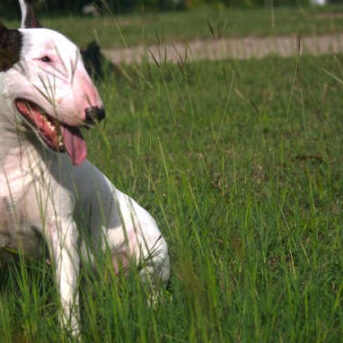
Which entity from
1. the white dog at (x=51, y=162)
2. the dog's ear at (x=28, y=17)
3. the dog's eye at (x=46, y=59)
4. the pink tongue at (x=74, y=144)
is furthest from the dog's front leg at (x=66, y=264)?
the dog's ear at (x=28, y=17)

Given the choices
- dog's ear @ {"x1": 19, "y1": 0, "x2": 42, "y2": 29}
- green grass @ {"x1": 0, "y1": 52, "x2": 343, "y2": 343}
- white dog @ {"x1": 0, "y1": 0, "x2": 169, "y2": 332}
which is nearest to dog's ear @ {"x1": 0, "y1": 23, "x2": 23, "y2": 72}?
white dog @ {"x1": 0, "y1": 0, "x2": 169, "y2": 332}

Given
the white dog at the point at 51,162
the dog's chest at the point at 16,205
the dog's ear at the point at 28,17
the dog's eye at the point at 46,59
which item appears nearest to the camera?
the white dog at the point at 51,162

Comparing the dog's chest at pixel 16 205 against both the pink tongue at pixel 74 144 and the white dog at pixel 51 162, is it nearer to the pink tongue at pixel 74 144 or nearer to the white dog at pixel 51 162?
the white dog at pixel 51 162

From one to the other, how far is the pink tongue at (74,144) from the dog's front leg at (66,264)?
10.1 inches

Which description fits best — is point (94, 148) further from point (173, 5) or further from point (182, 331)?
point (173, 5)

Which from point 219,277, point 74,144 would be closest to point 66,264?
point 74,144

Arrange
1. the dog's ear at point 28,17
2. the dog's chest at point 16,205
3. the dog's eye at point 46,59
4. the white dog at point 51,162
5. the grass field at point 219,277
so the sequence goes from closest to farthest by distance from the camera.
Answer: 1. the grass field at point 219,277
2. the white dog at point 51,162
3. the dog's eye at point 46,59
4. the dog's chest at point 16,205
5. the dog's ear at point 28,17

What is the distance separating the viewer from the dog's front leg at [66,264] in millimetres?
2431

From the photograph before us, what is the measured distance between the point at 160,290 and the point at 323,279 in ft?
1.82

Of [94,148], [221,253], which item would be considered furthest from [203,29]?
[221,253]

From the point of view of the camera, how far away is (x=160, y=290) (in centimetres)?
252

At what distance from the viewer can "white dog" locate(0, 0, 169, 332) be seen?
236 cm

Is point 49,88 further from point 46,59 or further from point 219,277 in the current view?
point 219,277

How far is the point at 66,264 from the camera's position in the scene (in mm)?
2566
